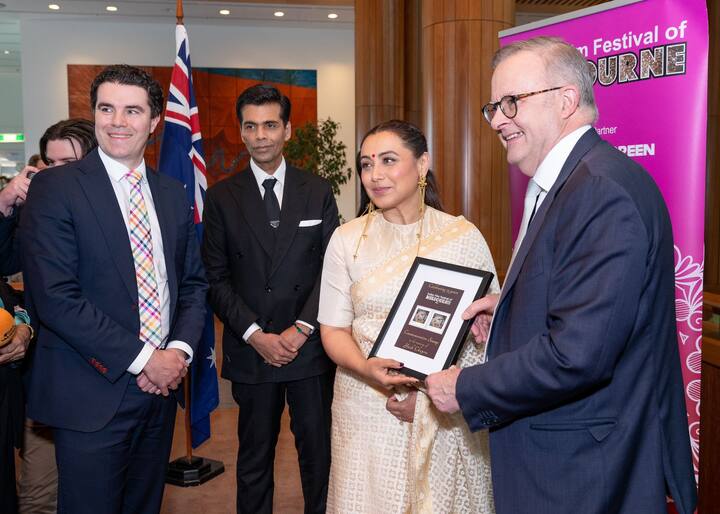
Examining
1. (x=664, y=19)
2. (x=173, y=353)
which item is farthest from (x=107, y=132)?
(x=664, y=19)

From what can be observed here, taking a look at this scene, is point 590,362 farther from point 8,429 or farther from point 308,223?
point 8,429

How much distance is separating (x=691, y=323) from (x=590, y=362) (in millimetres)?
1214

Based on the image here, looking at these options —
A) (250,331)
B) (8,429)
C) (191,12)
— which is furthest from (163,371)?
(191,12)

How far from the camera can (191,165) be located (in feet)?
11.5

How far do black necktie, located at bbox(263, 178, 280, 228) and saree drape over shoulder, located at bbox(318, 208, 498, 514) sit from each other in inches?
25.3

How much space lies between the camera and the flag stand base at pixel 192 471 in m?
3.73

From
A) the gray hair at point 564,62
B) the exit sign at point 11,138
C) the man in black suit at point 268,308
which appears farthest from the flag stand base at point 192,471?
the exit sign at point 11,138

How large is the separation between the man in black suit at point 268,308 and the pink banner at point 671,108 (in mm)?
1298

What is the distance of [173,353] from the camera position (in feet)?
6.91

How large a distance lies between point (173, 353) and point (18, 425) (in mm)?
655

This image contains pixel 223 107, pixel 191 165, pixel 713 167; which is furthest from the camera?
pixel 223 107

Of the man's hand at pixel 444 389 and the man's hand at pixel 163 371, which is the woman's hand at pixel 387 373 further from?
the man's hand at pixel 163 371

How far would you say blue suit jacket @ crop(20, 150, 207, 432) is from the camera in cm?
193

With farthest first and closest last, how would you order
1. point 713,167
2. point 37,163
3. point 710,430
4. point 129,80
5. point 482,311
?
point 713,167
point 37,163
point 710,430
point 129,80
point 482,311
